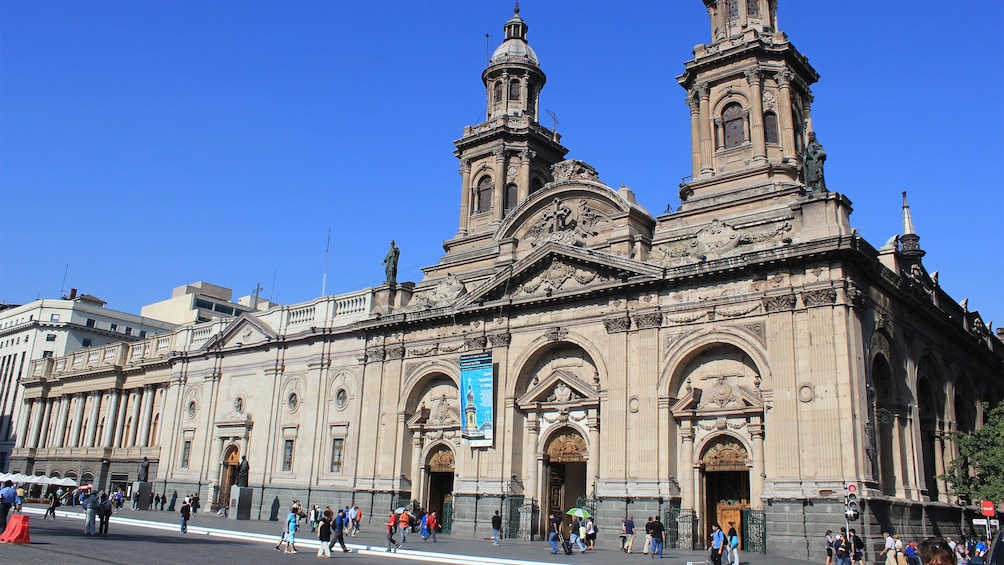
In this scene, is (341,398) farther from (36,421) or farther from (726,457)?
(36,421)

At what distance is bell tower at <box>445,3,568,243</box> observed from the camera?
1941 inches

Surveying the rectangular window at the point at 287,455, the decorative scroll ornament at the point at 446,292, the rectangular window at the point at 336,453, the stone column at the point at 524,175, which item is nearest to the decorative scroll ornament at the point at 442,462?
the rectangular window at the point at 336,453

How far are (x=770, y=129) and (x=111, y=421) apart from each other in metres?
52.6

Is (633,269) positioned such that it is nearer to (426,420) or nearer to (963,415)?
(426,420)

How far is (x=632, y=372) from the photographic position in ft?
113

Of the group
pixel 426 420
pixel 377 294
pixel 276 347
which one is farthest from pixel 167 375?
pixel 426 420

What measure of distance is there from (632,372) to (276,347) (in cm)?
2427

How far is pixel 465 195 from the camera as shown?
50.8 meters

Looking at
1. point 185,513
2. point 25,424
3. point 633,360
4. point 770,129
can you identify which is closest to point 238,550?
point 185,513

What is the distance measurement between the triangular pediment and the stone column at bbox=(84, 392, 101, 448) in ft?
131

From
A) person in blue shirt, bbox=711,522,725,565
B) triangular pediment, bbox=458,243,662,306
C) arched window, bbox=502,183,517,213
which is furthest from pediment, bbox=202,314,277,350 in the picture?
person in blue shirt, bbox=711,522,725,565

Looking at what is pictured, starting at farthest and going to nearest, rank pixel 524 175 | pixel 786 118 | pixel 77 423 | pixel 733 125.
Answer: pixel 77 423 → pixel 524 175 → pixel 733 125 → pixel 786 118

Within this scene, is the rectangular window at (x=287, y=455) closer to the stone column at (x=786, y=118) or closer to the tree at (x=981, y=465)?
the stone column at (x=786, y=118)

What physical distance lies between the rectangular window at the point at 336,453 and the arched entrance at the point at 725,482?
20.6 meters
